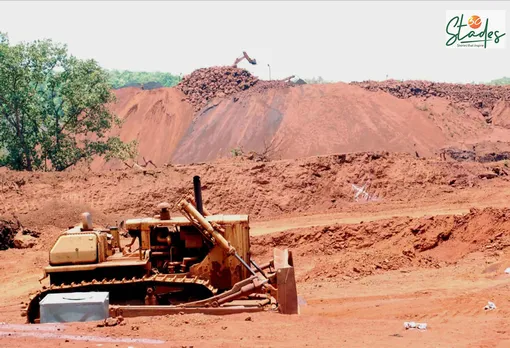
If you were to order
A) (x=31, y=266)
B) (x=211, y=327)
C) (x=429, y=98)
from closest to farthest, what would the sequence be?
(x=211, y=327) → (x=31, y=266) → (x=429, y=98)

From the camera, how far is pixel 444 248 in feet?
68.9

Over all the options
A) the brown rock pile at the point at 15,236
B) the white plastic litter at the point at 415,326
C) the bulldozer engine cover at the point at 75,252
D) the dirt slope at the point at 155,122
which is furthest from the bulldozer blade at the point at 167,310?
the dirt slope at the point at 155,122

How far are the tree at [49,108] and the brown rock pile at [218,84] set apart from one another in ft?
46.6

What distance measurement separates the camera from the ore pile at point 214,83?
5188cm

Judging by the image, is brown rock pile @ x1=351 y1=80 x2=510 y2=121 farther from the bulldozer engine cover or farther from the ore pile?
the bulldozer engine cover

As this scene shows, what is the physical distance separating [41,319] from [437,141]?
119 ft

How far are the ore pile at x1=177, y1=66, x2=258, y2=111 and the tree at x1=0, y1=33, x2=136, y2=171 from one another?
46.7 ft

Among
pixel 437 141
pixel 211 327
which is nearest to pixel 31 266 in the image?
pixel 211 327

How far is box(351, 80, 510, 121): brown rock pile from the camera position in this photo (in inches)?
2019

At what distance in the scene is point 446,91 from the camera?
174 ft

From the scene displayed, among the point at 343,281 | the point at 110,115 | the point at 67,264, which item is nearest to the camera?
the point at 67,264

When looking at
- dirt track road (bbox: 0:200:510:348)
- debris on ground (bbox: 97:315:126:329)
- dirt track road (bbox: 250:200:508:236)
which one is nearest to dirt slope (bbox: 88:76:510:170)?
dirt track road (bbox: 250:200:508:236)

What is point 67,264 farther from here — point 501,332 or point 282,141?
point 282,141

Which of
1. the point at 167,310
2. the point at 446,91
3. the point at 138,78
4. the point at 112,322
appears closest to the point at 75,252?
the point at 167,310
